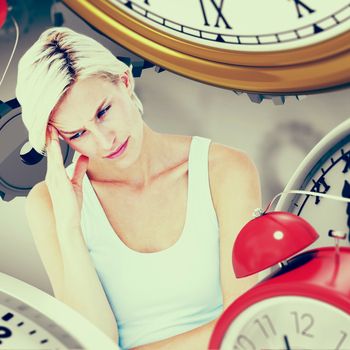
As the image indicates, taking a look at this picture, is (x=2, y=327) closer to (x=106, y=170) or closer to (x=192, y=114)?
(x=106, y=170)

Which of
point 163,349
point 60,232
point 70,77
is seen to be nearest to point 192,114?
point 70,77

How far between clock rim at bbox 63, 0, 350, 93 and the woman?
0.20 feet

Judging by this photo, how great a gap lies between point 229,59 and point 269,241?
376mm

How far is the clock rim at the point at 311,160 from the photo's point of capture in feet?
3.95

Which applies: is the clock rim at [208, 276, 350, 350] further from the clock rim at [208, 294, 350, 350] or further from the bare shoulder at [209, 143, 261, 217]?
the bare shoulder at [209, 143, 261, 217]

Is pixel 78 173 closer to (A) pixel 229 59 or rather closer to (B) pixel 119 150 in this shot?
(B) pixel 119 150

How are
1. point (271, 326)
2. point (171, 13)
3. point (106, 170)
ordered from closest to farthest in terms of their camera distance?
point (271, 326)
point (171, 13)
point (106, 170)

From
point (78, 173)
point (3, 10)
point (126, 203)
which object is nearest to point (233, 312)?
point (126, 203)

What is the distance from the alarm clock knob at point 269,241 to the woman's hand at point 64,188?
1.35 ft

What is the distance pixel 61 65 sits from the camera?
4.30 ft

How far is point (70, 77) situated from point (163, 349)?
604 millimetres

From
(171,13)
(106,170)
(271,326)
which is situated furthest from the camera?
(106,170)

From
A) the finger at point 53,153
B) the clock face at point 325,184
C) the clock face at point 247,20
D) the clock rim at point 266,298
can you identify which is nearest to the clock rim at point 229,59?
the clock face at point 247,20

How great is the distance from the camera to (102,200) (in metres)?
1.37
